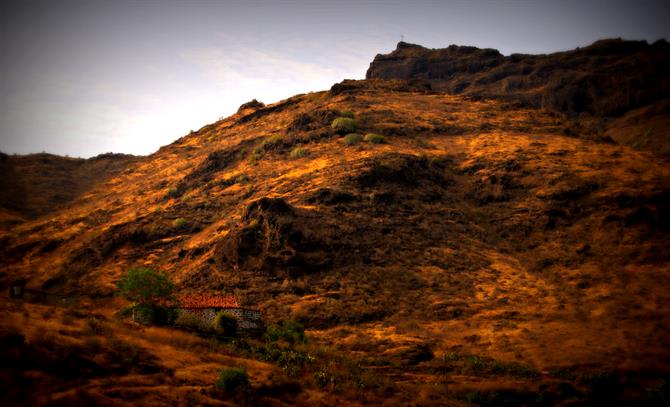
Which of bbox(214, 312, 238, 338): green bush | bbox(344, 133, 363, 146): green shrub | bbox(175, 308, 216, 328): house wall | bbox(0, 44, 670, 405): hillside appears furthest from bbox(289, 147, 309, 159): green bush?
bbox(214, 312, 238, 338): green bush

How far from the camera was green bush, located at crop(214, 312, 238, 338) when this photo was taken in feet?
71.3

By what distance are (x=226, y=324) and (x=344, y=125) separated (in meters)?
27.0

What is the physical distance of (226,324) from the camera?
2191 centimetres

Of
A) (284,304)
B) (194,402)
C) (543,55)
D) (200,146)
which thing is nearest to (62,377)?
(194,402)

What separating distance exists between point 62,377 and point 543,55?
292 ft

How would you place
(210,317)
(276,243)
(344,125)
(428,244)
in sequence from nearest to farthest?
(210,317) < (276,243) < (428,244) < (344,125)

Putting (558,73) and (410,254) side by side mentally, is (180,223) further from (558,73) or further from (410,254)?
(558,73)

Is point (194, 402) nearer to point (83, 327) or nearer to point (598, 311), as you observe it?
point (83, 327)

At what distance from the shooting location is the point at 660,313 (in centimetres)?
2380

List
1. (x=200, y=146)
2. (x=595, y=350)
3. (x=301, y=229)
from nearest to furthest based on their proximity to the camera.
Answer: (x=595, y=350) < (x=301, y=229) < (x=200, y=146)

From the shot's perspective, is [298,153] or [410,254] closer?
[410,254]

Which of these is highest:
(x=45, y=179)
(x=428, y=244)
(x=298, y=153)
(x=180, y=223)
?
(x=45, y=179)

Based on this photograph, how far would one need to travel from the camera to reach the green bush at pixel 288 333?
22.2 m

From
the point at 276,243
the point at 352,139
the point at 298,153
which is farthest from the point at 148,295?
the point at 352,139
